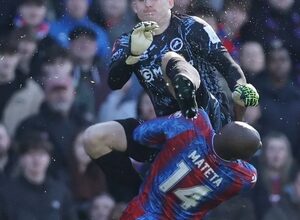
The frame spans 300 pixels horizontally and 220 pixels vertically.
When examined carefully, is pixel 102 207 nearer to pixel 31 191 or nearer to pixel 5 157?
pixel 31 191

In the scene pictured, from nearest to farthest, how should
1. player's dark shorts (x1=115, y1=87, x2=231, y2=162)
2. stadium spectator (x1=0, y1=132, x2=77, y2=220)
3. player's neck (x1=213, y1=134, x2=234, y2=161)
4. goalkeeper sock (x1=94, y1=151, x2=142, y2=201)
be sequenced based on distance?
1. player's neck (x1=213, y1=134, x2=234, y2=161)
2. player's dark shorts (x1=115, y1=87, x2=231, y2=162)
3. goalkeeper sock (x1=94, y1=151, x2=142, y2=201)
4. stadium spectator (x1=0, y1=132, x2=77, y2=220)

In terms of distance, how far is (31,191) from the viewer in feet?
39.5

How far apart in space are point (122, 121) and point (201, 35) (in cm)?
82

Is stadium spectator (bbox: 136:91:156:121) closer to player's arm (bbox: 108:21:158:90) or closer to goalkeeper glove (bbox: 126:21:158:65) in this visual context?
player's arm (bbox: 108:21:158:90)

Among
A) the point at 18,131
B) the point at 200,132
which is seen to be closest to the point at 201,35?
the point at 200,132

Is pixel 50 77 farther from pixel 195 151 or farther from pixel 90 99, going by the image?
pixel 195 151

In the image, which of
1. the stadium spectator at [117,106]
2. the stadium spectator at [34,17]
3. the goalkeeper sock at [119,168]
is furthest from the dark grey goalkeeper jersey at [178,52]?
the stadium spectator at [34,17]

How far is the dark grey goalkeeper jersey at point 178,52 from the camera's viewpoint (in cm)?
1018

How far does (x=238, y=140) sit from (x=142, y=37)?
0.96m

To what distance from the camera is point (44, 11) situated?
1269 cm

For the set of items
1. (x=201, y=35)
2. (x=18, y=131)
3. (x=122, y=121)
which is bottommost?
(x=18, y=131)

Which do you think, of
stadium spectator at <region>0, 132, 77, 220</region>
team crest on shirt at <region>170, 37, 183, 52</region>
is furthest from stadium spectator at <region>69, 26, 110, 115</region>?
team crest on shirt at <region>170, 37, 183, 52</region>

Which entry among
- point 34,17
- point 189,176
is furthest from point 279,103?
point 189,176

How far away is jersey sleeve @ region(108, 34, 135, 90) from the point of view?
33.3 feet
